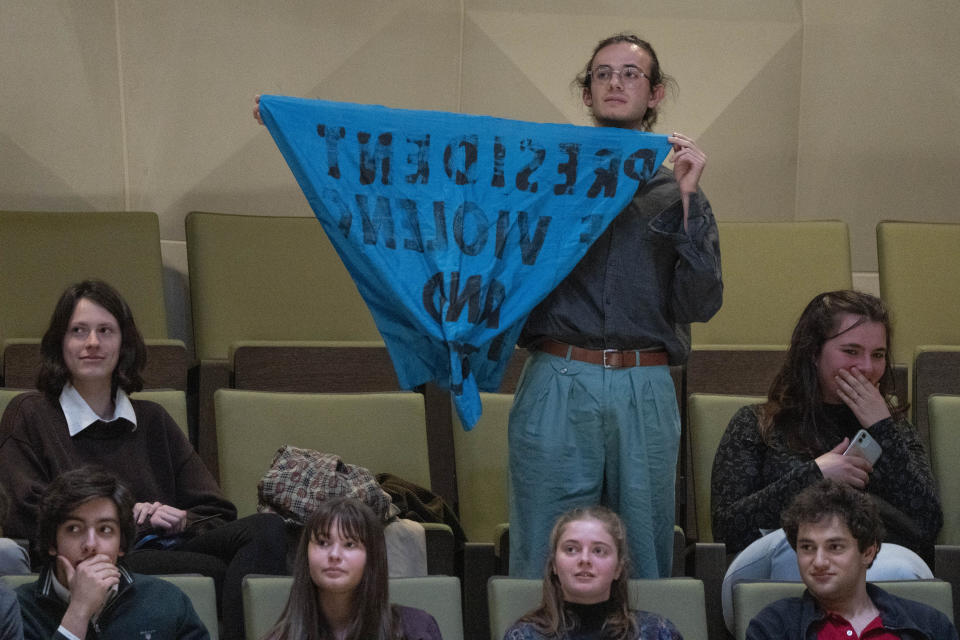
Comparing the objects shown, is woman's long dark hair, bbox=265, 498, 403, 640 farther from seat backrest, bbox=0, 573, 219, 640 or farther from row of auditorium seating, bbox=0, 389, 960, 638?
row of auditorium seating, bbox=0, 389, 960, 638

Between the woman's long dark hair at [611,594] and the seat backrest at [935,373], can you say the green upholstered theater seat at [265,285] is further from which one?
the woman's long dark hair at [611,594]

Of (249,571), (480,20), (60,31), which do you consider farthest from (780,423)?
(60,31)

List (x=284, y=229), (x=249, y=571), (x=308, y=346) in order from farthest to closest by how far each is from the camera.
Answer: (x=284, y=229) → (x=308, y=346) → (x=249, y=571)

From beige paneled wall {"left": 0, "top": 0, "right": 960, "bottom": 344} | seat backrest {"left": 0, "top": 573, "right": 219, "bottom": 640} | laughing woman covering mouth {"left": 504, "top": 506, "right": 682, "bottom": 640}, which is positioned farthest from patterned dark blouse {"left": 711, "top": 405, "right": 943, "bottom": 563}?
beige paneled wall {"left": 0, "top": 0, "right": 960, "bottom": 344}

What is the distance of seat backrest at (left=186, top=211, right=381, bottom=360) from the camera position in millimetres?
3152

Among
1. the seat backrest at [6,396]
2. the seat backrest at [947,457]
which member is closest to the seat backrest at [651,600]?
the seat backrest at [947,457]

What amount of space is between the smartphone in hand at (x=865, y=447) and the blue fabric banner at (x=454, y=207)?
510 millimetres

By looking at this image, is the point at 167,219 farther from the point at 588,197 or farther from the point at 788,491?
the point at 788,491

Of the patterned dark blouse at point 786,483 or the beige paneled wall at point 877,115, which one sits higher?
the beige paneled wall at point 877,115

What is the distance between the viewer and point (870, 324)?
2.25 metres

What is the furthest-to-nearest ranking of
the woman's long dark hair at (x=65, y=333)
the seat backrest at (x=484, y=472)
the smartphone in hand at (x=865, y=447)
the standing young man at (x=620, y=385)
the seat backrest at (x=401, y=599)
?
the seat backrest at (x=484, y=472) < the woman's long dark hair at (x=65, y=333) < the smartphone in hand at (x=865, y=447) < the standing young man at (x=620, y=385) < the seat backrest at (x=401, y=599)

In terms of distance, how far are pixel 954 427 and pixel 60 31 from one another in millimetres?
2240

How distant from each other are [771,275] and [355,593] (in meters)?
1.71

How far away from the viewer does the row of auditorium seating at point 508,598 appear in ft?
6.13
